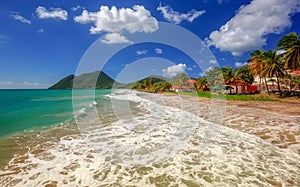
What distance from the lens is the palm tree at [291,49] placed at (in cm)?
2641

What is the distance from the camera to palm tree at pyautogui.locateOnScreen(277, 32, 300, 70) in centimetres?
2641

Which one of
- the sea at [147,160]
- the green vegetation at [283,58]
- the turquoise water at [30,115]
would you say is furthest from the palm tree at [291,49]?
the turquoise water at [30,115]

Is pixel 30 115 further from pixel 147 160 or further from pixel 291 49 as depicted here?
pixel 291 49

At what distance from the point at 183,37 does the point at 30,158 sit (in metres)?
12.0

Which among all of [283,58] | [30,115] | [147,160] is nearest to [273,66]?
[283,58]

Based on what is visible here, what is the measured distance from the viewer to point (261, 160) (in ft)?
16.3

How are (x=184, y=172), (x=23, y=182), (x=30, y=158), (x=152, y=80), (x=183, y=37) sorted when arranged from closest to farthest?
(x=23, y=182) → (x=184, y=172) → (x=30, y=158) → (x=183, y=37) → (x=152, y=80)

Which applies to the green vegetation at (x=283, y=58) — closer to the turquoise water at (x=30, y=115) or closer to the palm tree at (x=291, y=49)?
the palm tree at (x=291, y=49)

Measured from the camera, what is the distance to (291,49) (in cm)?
2681

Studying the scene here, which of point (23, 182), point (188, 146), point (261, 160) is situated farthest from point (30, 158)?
point (261, 160)

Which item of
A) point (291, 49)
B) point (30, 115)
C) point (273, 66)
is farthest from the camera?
point (291, 49)

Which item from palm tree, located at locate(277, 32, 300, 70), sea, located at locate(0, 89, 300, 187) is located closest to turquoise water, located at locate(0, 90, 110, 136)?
sea, located at locate(0, 89, 300, 187)

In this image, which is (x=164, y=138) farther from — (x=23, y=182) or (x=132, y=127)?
(x=23, y=182)

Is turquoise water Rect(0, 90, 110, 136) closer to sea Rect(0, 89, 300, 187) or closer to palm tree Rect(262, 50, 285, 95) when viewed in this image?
sea Rect(0, 89, 300, 187)
